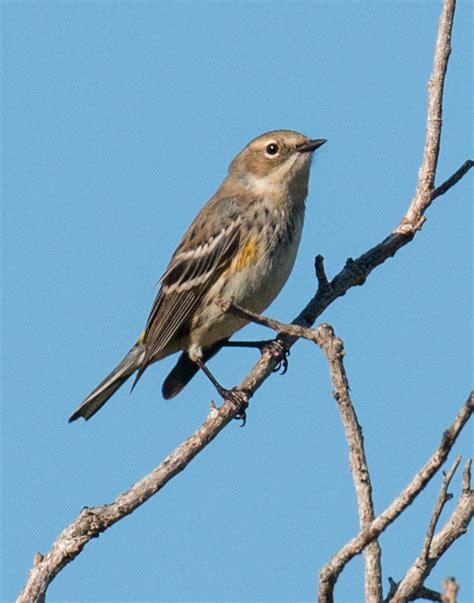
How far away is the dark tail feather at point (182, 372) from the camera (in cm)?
917

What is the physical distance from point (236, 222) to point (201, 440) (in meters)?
3.25

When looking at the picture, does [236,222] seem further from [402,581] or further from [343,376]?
[402,581]

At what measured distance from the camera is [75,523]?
541 cm

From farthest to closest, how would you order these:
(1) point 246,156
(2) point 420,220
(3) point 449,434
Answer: (1) point 246,156 → (2) point 420,220 → (3) point 449,434

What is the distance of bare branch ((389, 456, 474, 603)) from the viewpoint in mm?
4121

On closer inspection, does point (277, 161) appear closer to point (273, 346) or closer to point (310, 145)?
point (310, 145)

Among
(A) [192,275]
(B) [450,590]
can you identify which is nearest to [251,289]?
(A) [192,275]

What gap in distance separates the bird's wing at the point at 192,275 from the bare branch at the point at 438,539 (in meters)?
4.62

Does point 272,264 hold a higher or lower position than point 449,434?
higher

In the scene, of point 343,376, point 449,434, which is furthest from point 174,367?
point 449,434

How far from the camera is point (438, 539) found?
4426mm

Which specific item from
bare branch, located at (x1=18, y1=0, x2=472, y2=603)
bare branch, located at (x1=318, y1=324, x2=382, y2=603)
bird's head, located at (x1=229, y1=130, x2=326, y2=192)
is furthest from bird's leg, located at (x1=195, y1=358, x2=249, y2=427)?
bare branch, located at (x1=318, y1=324, x2=382, y2=603)

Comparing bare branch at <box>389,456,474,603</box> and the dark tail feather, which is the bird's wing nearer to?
the dark tail feather

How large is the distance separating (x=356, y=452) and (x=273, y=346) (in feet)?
12.4
